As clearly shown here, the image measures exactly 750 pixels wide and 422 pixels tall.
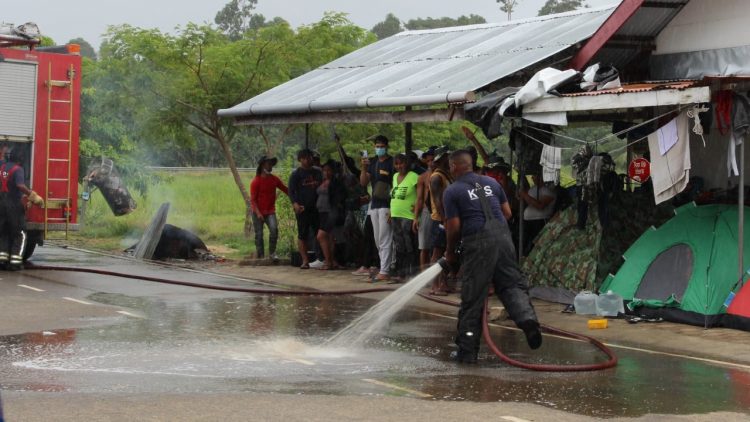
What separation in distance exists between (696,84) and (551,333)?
299 centimetres

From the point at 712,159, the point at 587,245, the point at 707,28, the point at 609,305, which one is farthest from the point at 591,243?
the point at 707,28

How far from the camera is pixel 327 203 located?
58.7 feet

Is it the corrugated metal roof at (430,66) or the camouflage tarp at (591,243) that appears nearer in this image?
the camouflage tarp at (591,243)

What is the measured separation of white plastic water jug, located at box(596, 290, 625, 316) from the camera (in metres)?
12.9

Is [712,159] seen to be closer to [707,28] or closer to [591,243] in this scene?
[707,28]

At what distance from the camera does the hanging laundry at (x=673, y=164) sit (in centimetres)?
1227

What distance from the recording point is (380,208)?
16656mm

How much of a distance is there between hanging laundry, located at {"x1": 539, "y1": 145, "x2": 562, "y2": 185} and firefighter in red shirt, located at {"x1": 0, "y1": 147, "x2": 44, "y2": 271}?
814 centimetres

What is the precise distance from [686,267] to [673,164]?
3.90 ft

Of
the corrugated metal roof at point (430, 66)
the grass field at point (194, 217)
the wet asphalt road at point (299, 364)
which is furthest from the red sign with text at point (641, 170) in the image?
the grass field at point (194, 217)

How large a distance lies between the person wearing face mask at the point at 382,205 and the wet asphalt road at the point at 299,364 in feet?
8.69

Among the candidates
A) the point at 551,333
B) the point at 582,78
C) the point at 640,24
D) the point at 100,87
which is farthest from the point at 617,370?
the point at 100,87

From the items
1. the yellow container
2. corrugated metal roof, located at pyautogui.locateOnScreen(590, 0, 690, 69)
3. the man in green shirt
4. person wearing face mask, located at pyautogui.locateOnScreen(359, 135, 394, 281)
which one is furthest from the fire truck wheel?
the yellow container

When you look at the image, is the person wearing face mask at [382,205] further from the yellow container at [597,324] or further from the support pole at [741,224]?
the support pole at [741,224]
